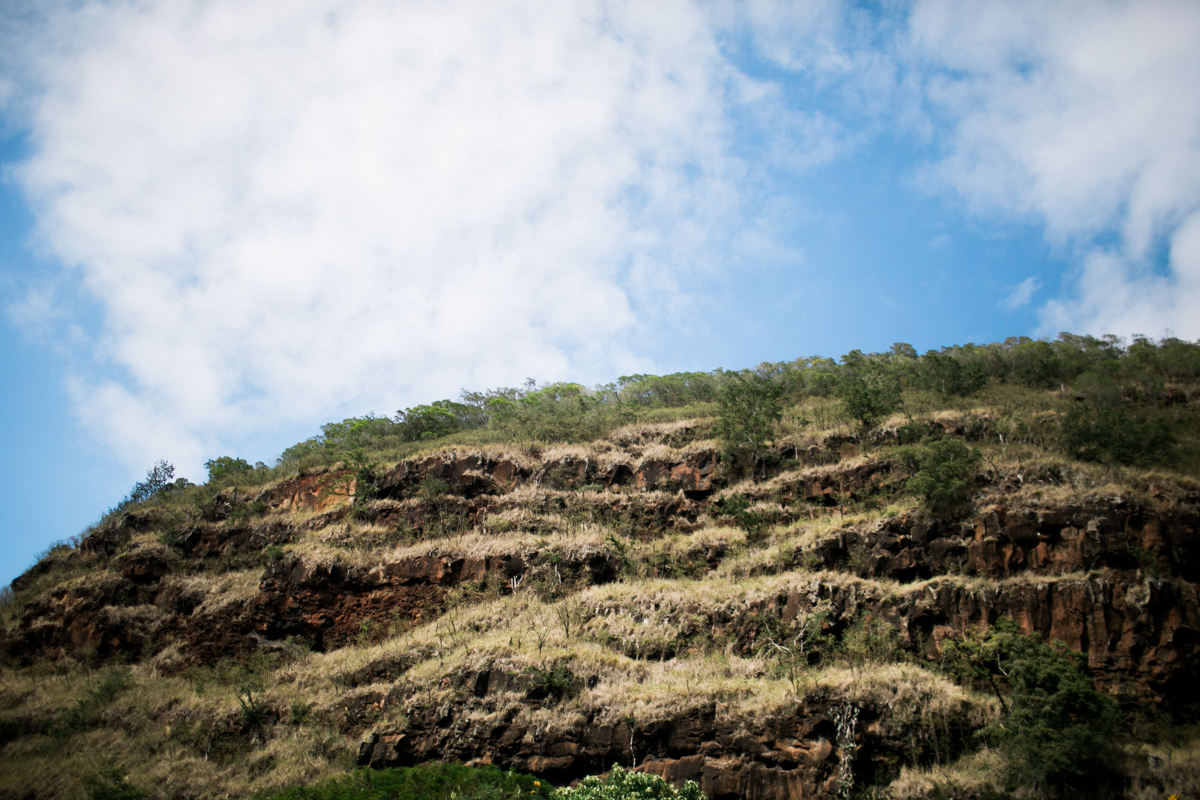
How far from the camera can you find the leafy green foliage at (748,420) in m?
30.9

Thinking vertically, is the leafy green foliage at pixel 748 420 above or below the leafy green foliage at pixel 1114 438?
above

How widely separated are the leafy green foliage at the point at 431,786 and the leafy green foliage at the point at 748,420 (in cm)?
1780

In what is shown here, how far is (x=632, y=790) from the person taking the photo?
51.9 feet

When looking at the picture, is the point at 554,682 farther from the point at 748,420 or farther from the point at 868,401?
the point at 868,401

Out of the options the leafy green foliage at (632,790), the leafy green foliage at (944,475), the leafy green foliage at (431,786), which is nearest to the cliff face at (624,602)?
the leafy green foliage at (944,475)

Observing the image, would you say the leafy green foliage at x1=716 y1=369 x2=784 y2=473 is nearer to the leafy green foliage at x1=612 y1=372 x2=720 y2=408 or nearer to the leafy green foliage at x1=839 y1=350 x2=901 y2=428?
the leafy green foliage at x1=839 y1=350 x2=901 y2=428

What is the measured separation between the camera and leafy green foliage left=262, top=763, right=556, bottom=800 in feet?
58.7

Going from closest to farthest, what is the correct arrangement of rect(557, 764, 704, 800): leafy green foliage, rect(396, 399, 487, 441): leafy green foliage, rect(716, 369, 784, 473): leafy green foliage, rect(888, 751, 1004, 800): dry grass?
rect(557, 764, 704, 800): leafy green foliage
rect(888, 751, 1004, 800): dry grass
rect(716, 369, 784, 473): leafy green foliage
rect(396, 399, 487, 441): leafy green foliage

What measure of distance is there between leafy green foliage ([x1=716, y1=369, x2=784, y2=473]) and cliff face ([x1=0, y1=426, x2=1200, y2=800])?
1438 millimetres

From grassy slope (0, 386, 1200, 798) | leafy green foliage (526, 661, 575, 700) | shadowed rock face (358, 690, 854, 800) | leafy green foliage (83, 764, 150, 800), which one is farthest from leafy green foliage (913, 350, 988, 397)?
leafy green foliage (83, 764, 150, 800)

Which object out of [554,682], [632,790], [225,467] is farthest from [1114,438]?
[225,467]

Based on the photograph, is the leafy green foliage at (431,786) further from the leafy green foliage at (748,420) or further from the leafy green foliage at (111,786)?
the leafy green foliage at (748,420)

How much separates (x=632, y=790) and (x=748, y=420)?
19.8 meters

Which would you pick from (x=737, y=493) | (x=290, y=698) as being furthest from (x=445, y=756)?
(x=737, y=493)
